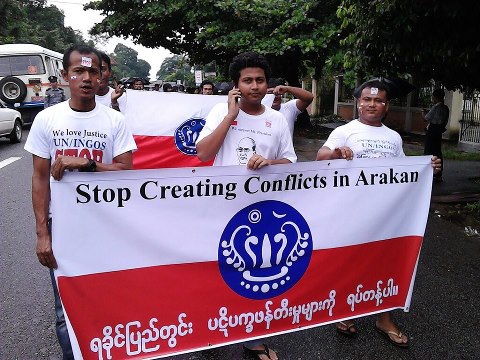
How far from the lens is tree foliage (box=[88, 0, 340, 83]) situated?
1197 cm

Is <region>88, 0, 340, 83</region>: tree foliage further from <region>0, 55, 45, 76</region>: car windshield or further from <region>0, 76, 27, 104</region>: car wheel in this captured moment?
<region>0, 76, 27, 104</region>: car wheel

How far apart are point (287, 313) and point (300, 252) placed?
0.36 m

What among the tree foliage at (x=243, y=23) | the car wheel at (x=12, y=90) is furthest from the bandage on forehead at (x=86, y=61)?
the car wheel at (x=12, y=90)

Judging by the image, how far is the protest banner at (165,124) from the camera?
5.18 meters

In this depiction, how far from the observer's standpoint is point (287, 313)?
2631 millimetres

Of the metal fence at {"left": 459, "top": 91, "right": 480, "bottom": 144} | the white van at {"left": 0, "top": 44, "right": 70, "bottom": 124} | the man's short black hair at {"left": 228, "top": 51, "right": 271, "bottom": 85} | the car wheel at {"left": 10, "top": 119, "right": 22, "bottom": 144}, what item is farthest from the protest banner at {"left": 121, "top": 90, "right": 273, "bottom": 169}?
the white van at {"left": 0, "top": 44, "right": 70, "bottom": 124}

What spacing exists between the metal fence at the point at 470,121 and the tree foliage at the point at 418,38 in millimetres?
6724

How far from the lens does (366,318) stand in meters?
3.33

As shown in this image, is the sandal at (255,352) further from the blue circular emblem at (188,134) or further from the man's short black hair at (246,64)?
the blue circular emblem at (188,134)

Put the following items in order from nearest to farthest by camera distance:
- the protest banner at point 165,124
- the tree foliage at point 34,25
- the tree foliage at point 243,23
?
1. the protest banner at point 165,124
2. the tree foliage at point 243,23
3. the tree foliage at point 34,25

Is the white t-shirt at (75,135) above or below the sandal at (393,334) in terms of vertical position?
above

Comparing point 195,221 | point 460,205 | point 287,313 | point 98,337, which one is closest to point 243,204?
point 195,221

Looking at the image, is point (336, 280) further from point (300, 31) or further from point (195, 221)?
point (300, 31)

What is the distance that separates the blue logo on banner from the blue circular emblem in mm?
2984
